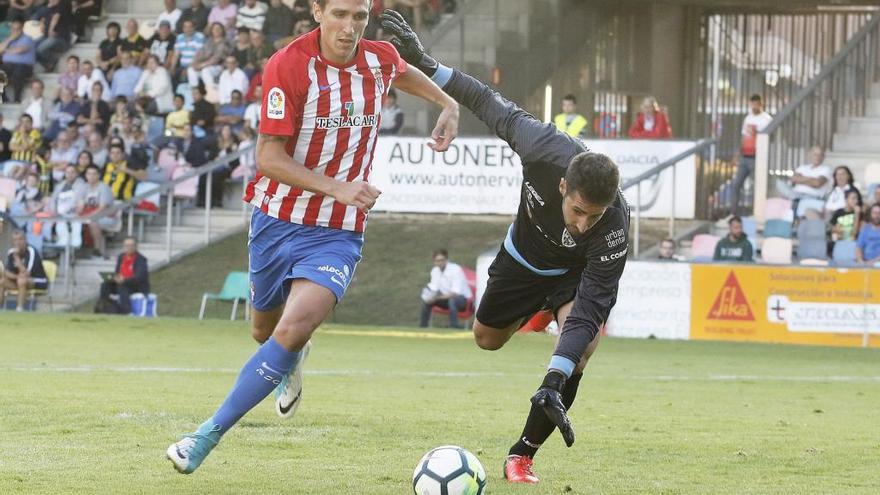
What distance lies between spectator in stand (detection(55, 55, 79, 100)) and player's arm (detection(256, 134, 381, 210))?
69.3 feet

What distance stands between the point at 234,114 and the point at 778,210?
9.10 meters

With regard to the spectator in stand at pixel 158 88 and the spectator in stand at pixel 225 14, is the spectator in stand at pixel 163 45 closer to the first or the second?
the spectator in stand at pixel 158 88

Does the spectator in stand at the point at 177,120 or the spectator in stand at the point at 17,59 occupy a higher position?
the spectator in stand at the point at 17,59

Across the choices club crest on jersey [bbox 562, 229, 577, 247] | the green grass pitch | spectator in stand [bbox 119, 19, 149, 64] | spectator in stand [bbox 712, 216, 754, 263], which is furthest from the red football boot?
spectator in stand [bbox 119, 19, 149, 64]

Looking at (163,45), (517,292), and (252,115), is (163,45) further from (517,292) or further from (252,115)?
(517,292)

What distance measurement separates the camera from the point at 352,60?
749 centimetres

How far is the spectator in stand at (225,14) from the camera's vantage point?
27188 millimetres

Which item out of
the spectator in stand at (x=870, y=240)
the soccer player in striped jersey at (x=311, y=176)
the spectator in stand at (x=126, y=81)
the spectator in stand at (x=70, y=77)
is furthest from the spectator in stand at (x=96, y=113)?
the soccer player in striped jersey at (x=311, y=176)

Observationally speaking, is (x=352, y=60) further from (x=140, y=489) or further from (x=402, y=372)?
(x=402, y=372)

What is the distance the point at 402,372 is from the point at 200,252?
11418 mm

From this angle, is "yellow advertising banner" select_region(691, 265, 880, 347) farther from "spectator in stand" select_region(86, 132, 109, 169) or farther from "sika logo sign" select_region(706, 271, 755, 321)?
"spectator in stand" select_region(86, 132, 109, 169)

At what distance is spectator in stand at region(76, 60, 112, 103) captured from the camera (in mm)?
27375

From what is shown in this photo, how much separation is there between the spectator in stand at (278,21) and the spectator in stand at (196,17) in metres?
1.56

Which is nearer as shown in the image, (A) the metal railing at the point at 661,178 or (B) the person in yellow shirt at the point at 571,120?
(A) the metal railing at the point at 661,178
